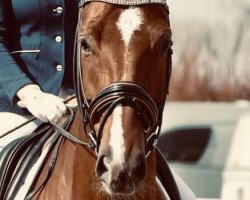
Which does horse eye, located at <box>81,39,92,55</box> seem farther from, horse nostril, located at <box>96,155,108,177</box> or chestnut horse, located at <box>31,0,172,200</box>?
horse nostril, located at <box>96,155,108,177</box>

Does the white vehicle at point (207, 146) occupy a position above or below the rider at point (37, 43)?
below

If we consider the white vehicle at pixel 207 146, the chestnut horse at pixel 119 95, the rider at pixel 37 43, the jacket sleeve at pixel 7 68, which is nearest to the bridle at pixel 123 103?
the chestnut horse at pixel 119 95

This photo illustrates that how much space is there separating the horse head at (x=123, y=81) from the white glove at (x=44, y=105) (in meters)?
0.48

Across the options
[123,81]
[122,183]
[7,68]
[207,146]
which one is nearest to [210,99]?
[207,146]

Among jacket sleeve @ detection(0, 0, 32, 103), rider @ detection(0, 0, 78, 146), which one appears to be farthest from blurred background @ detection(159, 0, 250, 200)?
jacket sleeve @ detection(0, 0, 32, 103)

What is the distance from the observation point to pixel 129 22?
177 inches

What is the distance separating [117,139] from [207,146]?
9759 mm

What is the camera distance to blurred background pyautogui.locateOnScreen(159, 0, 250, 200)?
12.7 m

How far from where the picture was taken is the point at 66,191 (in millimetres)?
4824

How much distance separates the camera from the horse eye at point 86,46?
180 inches

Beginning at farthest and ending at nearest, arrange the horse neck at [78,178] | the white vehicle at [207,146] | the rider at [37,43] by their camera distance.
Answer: the white vehicle at [207,146], the rider at [37,43], the horse neck at [78,178]

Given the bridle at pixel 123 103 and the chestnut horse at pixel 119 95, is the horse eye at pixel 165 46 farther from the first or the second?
the bridle at pixel 123 103

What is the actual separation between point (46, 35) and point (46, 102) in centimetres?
52

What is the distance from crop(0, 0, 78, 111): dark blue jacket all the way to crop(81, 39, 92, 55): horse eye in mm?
821
